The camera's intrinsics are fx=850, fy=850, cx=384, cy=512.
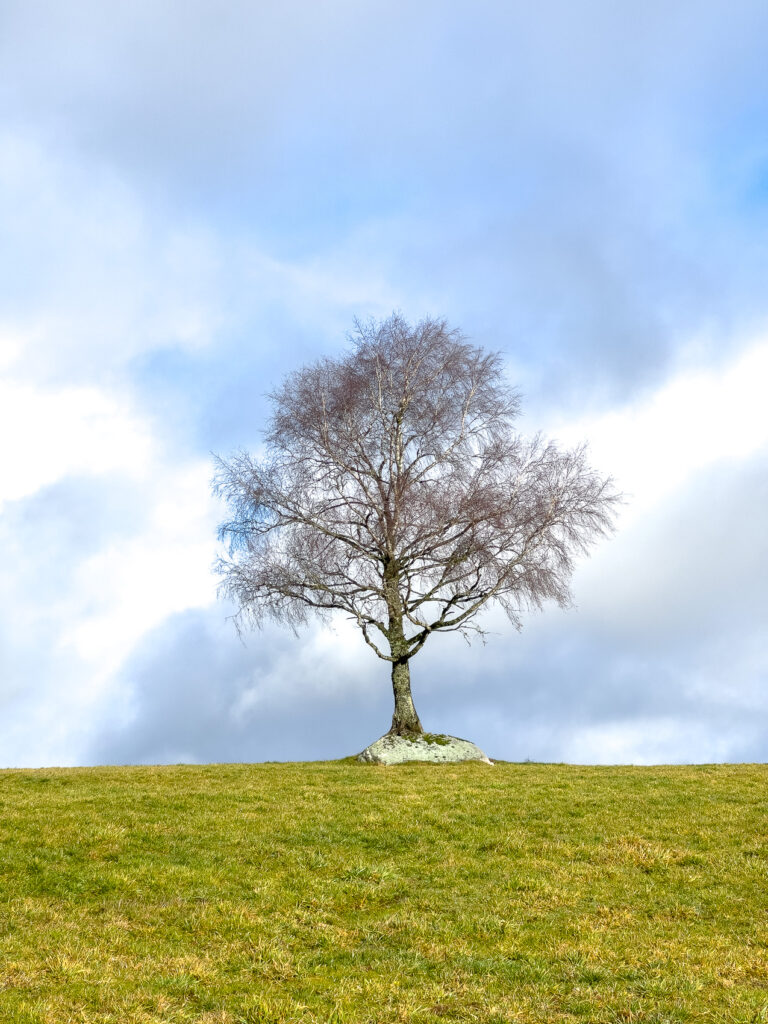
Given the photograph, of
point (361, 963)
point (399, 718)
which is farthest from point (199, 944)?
point (399, 718)

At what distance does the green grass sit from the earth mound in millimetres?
7370

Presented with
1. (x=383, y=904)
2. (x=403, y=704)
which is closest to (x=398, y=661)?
(x=403, y=704)

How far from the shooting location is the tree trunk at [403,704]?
3206 centimetres

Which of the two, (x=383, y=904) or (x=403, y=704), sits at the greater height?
(x=403, y=704)

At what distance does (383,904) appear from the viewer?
13523mm

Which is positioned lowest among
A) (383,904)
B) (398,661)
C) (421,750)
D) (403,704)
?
(383,904)

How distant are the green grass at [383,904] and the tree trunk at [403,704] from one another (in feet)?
31.5

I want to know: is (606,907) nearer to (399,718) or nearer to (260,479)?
(399,718)

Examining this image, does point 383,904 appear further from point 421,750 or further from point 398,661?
point 398,661

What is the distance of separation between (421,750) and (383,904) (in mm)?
16817

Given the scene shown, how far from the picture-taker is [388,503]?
33.9m

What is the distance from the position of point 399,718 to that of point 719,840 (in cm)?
1628

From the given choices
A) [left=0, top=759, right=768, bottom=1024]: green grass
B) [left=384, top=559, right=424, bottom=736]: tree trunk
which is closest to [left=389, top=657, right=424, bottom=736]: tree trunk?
[left=384, top=559, right=424, bottom=736]: tree trunk

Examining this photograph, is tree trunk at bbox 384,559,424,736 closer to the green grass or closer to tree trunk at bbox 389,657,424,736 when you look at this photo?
tree trunk at bbox 389,657,424,736
